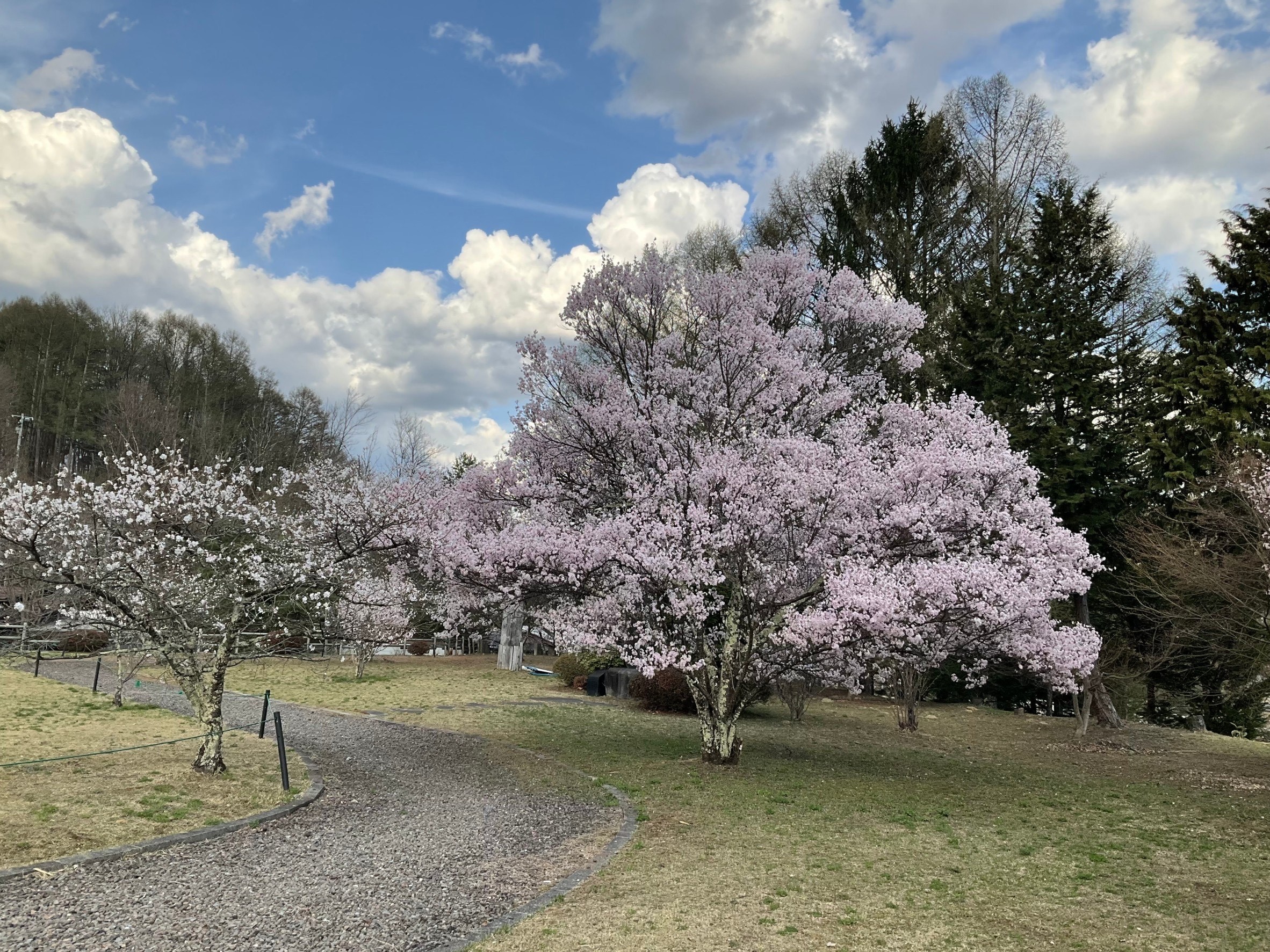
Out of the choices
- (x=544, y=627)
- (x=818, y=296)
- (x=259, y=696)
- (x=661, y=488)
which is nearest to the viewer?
(x=661, y=488)

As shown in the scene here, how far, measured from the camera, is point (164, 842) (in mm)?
7656

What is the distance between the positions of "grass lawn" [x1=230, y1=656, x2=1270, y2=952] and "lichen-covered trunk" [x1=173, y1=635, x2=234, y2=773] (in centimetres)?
519

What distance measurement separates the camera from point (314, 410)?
178 ft

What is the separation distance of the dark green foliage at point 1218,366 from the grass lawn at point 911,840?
6.60 meters

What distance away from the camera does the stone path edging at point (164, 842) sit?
266 inches

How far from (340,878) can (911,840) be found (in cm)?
580

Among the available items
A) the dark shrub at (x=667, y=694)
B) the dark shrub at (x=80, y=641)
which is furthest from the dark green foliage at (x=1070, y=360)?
the dark shrub at (x=80, y=641)

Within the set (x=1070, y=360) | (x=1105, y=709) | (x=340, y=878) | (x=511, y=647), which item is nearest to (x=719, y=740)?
(x=340, y=878)

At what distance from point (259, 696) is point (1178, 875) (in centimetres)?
1834

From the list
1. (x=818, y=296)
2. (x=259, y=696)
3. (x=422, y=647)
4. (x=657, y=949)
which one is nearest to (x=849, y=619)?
(x=657, y=949)

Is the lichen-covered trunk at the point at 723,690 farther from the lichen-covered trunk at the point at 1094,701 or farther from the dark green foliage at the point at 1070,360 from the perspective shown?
the dark green foliage at the point at 1070,360

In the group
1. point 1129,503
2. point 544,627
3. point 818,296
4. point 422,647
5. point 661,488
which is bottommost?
point 422,647

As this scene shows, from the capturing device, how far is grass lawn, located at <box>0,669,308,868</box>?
7715 mm

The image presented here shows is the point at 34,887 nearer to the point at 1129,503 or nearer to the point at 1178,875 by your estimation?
the point at 1178,875
